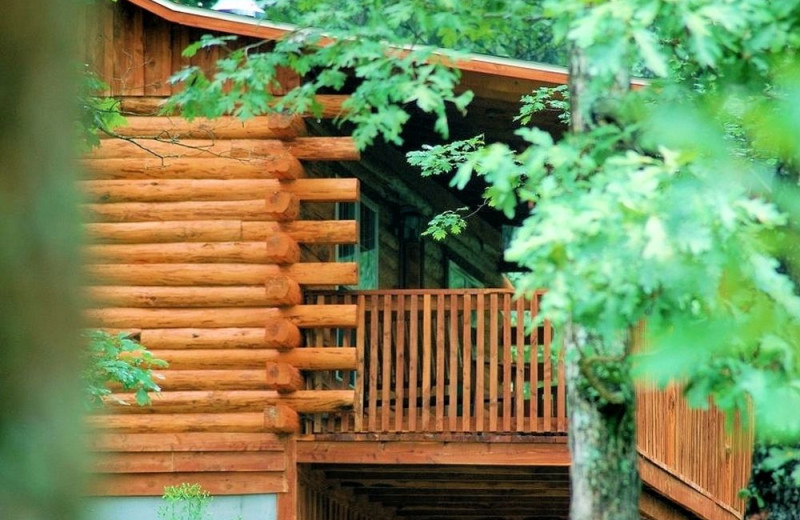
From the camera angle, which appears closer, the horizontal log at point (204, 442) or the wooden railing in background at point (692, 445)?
the wooden railing in background at point (692, 445)

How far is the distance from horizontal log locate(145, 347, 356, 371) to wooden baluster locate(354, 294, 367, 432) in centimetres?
22

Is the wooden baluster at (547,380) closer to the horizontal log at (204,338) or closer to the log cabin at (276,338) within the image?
the log cabin at (276,338)

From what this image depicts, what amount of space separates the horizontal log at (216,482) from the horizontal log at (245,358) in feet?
3.19

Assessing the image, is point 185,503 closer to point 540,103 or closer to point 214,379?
point 214,379

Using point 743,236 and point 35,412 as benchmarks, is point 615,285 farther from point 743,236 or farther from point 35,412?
point 35,412

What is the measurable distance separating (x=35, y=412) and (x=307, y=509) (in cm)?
1163

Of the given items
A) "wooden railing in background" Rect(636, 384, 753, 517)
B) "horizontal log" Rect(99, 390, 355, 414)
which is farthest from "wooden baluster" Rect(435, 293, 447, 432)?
"wooden railing in background" Rect(636, 384, 753, 517)

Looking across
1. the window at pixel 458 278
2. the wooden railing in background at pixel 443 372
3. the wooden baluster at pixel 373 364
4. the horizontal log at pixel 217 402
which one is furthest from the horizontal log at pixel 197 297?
the window at pixel 458 278

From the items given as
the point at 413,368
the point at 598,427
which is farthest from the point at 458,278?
the point at 598,427

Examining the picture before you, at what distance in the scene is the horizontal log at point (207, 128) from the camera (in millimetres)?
13039

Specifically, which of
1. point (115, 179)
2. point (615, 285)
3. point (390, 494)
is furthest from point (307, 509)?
point (615, 285)

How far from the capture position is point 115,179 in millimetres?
13102

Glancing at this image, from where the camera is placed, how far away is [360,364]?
12852 mm

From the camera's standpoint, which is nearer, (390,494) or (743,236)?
(743,236)
